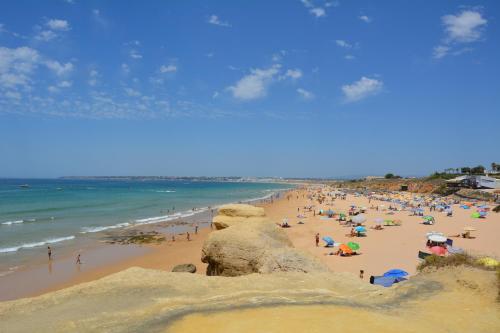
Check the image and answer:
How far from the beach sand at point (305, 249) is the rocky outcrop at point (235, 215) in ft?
16.9

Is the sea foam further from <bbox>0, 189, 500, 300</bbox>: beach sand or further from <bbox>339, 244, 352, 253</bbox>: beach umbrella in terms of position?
<bbox>339, 244, 352, 253</bbox>: beach umbrella

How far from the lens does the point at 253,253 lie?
42.6 feet

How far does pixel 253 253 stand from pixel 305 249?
13.1 m

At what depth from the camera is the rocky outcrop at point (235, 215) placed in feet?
53.7

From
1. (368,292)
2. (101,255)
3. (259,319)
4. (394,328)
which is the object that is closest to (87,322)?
(259,319)

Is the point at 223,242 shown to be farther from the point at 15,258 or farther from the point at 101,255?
the point at 15,258

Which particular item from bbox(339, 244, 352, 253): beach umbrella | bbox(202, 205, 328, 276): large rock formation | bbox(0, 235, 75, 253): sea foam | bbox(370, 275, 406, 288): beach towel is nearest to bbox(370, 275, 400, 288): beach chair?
bbox(370, 275, 406, 288): beach towel

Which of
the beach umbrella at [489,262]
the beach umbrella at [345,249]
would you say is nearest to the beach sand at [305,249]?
the beach umbrella at [345,249]

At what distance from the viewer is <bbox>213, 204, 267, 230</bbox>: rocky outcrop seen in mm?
16375

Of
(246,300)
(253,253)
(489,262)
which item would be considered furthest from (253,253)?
(489,262)

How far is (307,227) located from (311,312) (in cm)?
2965

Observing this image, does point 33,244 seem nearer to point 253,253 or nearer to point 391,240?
point 253,253

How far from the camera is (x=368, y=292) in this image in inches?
353

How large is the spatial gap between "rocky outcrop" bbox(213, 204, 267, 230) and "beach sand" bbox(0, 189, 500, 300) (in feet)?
16.9
